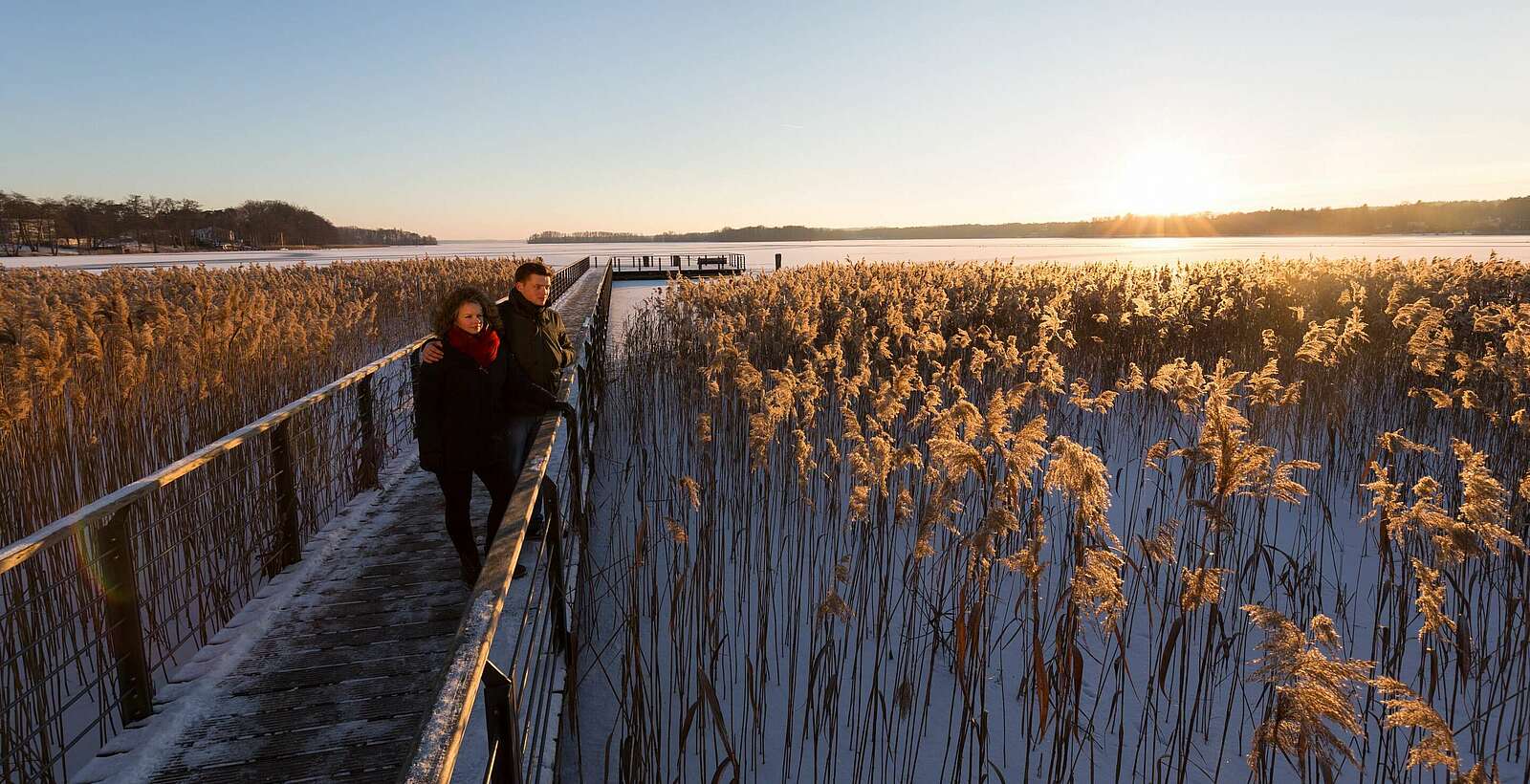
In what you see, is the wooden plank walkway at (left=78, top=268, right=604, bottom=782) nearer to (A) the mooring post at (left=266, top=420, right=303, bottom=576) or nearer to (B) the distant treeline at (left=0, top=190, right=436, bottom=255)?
(A) the mooring post at (left=266, top=420, right=303, bottom=576)

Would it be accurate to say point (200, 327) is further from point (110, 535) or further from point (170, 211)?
point (170, 211)

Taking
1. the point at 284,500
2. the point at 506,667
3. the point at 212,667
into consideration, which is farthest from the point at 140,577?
the point at 506,667

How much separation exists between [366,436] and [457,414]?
236cm

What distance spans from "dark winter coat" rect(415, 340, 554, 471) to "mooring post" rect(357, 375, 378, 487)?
2.07 m

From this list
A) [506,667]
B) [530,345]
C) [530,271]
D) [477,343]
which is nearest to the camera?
[506,667]

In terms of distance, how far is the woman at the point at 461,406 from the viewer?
451 centimetres

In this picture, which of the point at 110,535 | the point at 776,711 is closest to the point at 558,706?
the point at 776,711

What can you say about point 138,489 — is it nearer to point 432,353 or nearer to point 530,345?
point 432,353

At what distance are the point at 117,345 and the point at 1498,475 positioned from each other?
43.5ft

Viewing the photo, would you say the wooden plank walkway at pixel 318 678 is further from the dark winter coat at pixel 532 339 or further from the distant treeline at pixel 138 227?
the distant treeline at pixel 138 227

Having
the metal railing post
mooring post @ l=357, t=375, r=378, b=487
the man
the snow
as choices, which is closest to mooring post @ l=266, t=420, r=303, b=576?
the snow

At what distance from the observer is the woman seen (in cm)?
451

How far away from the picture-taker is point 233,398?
7.35 m

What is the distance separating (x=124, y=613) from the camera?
339 cm
